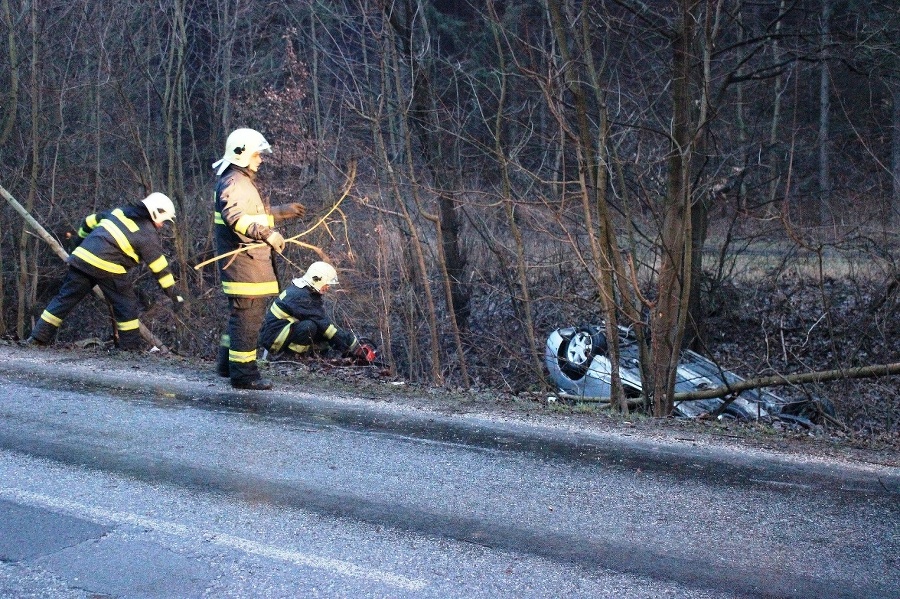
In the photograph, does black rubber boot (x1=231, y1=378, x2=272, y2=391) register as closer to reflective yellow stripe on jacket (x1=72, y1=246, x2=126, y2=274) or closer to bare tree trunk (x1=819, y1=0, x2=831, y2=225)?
reflective yellow stripe on jacket (x1=72, y1=246, x2=126, y2=274)

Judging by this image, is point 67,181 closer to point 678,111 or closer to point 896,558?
point 678,111

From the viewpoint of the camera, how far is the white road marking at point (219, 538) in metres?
3.88

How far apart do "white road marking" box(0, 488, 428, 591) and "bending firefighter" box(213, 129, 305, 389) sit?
3.25 metres

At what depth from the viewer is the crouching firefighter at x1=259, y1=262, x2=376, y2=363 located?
12422 millimetres

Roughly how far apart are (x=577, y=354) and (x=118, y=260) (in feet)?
18.6

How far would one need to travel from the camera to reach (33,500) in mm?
4750

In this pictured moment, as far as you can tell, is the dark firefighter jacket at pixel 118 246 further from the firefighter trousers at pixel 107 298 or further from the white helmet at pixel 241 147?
the white helmet at pixel 241 147

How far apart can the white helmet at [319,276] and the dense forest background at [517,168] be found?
68 centimetres

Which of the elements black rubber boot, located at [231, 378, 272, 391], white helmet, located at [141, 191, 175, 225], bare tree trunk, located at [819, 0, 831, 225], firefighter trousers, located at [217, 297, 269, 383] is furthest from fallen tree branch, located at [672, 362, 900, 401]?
white helmet, located at [141, 191, 175, 225]

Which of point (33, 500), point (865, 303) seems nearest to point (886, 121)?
point (865, 303)

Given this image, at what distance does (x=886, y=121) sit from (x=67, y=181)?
1492cm

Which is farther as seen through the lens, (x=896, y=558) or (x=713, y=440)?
(x=713, y=440)

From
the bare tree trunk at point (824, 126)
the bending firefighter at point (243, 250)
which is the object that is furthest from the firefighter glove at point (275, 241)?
the bare tree trunk at point (824, 126)

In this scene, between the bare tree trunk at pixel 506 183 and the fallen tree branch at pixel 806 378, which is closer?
the fallen tree branch at pixel 806 378
